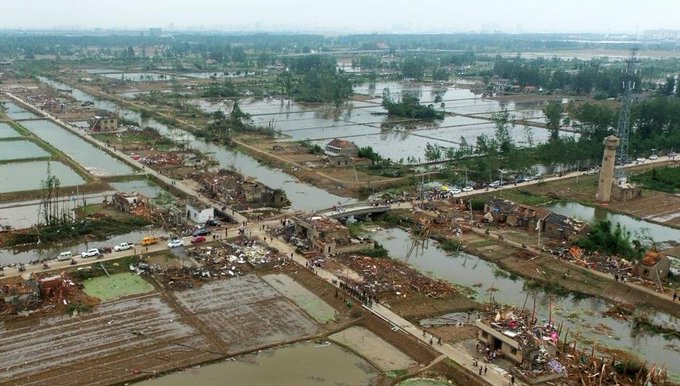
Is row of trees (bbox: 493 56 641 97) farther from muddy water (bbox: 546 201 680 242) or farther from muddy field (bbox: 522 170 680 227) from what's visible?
muddy water (bbox: 546 201 680 242)

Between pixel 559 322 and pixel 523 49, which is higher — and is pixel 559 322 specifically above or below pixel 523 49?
below

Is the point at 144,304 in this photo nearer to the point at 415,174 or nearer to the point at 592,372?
the point at 592,372

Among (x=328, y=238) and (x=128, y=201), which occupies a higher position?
(x=128, y=201)

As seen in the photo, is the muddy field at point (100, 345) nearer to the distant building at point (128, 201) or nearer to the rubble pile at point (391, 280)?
the rubble pile at point (391, 280)

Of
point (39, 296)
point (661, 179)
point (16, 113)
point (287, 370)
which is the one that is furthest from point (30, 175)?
point (661, 179)

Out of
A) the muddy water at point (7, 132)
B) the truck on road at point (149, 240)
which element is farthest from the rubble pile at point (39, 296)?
the muddy water at point (7, 132)

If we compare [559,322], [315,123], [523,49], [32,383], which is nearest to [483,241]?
[559,322]

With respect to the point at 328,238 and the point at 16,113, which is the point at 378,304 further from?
the point at 16,113
